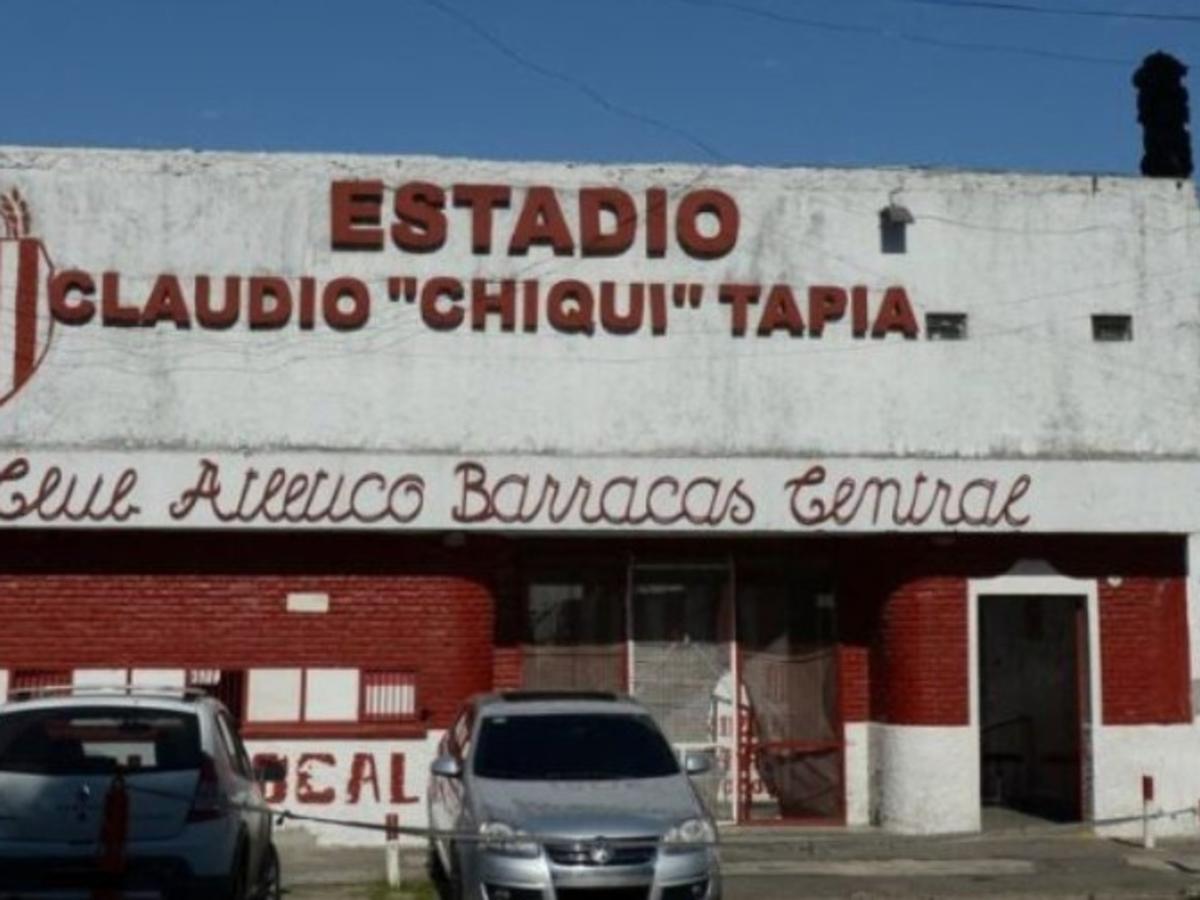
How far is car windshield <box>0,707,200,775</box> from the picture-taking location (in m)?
10.4

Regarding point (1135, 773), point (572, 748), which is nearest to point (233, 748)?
point (572, 748)

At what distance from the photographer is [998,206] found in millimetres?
18859

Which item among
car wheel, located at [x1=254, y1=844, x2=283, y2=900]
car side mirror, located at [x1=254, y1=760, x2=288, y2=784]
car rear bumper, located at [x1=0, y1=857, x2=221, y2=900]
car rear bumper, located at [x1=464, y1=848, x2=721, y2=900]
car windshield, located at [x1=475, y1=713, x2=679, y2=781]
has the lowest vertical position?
car wheel, located at [x1=254, y1=844, x2=283, y2=900]

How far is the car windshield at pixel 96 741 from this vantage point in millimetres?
10383

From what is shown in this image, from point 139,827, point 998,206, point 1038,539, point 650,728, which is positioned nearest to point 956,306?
point 998,206

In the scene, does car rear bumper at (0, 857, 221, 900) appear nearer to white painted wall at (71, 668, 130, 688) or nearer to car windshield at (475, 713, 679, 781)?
car windshield at (475, 713, 679, 781)

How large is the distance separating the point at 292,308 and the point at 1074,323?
8.46 meters

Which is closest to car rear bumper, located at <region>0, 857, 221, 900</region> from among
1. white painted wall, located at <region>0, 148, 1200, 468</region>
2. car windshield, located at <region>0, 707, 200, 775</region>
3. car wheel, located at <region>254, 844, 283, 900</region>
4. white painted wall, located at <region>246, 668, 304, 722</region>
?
car windshield, located at <region>0, 707, 200, 775</region>

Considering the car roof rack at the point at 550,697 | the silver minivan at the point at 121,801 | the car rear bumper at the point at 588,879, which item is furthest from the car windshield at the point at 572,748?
the silver minivan at the point at 121,801

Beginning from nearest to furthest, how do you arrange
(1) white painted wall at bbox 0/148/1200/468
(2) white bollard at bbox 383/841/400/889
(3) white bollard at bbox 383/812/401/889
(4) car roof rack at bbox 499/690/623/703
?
(4) car roof rack at bbox 499/690/623/703 < (3) white bollard at bbox 383/812/401/889 < (2) white bollard at bbox 383/841/400/889 < (1) white painted wall at bbox 0/148/1200/468

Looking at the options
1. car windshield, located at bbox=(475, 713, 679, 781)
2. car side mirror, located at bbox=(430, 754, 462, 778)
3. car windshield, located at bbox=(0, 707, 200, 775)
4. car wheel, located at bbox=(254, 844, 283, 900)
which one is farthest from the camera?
car side mirror, located at bbox=(430, 754, 462, 778)

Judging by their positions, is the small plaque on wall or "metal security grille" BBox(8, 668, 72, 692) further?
the small plaque on wall

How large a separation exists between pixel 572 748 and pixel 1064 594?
780 cm

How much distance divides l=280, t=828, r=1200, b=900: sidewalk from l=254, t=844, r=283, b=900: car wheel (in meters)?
1.52
